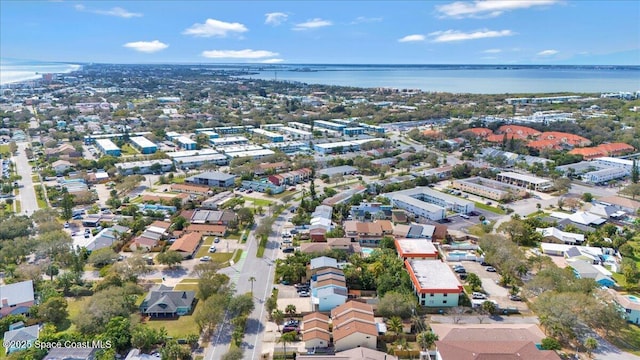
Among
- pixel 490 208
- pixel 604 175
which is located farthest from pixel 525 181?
pixel 604 175

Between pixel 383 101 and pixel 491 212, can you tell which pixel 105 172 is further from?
pixel 383 101

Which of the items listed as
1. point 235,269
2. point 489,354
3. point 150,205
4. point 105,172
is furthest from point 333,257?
point 105,172

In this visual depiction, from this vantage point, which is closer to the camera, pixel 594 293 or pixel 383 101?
pixel 594 293

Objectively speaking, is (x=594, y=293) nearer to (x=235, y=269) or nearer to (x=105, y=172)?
(x=235, y=269)

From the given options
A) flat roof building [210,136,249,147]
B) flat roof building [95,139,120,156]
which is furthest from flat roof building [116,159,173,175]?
flat roof building [210,136,249,147]

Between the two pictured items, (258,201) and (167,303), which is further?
(258,201)

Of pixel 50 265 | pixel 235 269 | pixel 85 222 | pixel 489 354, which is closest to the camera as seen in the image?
pixel 489 354

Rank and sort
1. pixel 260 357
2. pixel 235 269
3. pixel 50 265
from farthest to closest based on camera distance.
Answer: pixel 235 269
pixel 50 265
pixel 260 357

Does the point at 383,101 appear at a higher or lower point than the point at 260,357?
higher

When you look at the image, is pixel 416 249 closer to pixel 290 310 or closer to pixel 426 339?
pixel 426 339
